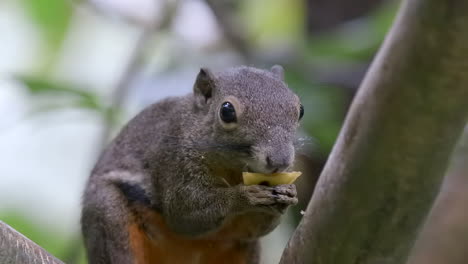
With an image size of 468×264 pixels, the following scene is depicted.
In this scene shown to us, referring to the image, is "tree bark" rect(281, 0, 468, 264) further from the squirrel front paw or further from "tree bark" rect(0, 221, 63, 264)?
"tree bark" rect(0, 221, 63, 264)

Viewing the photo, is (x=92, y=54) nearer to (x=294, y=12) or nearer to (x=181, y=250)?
(x=294, y=12)

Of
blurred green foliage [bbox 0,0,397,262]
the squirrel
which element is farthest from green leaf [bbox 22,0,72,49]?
the squirrel

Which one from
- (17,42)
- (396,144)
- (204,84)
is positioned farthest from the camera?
(17,42)

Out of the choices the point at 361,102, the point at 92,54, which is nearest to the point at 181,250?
the point at 361,102

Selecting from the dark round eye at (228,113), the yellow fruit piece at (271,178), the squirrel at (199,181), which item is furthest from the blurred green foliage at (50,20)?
the yellow fruit piece at (271,178)

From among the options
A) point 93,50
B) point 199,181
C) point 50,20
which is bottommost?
point 199,181

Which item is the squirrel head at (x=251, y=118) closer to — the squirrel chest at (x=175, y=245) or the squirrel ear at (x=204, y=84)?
the squirrel ear at (x=204, y=84)

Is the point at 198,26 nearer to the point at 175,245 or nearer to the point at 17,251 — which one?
the point at 175,245

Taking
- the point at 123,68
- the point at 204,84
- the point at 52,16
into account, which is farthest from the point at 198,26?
the point at 204,84

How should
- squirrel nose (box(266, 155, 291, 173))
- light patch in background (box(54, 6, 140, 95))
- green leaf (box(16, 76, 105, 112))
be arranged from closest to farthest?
squirrel nose (box(266, 155, 291, 173)) < green leaf (box(16, 76, 105, 112)) < light patch in background (box(54, 6, 140, 95))
